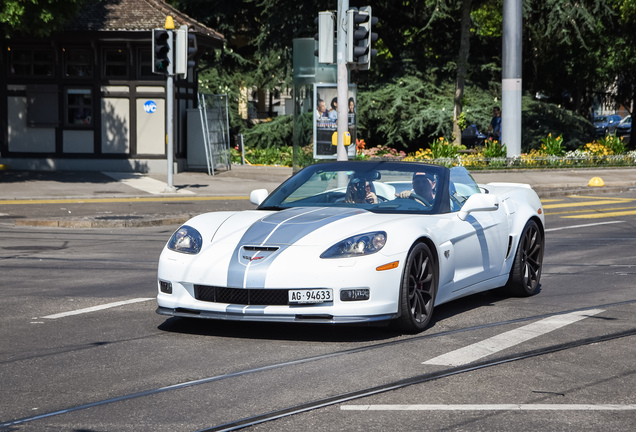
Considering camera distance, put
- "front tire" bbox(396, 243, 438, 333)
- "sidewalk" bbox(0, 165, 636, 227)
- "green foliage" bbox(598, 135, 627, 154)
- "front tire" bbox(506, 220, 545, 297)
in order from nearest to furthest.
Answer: "front tire" bbox(396, 243, 438, 333) → "front tire" bbox(506, 220, 545, 297) → "sidewalk" bbox(0, 165, 636, 227) → "green foliage" bbox(598, 135, 627, 154)

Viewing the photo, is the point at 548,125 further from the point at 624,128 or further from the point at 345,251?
the point at 345,251

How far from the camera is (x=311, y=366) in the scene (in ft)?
19.9

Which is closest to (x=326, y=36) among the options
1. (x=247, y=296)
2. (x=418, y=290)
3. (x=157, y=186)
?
(x=157, y=186)

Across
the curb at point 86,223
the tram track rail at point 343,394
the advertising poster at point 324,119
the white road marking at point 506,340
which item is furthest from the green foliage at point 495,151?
the tram track rail at point 343,394

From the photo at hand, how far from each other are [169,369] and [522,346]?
2381 mm

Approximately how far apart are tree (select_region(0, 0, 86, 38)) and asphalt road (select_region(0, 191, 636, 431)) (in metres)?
12.6

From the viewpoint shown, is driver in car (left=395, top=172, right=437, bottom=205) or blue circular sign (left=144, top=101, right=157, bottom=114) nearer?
driver in car (left=395, top=172, right=437, bottom=205)

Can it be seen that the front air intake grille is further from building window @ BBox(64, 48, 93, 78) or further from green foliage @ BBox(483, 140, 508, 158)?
green foliage @ BBox(483, 140, 508, 158)

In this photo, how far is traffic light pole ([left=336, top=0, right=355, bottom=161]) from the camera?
59.5ft

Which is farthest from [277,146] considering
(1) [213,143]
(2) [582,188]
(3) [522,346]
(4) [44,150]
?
(3) [522,346]

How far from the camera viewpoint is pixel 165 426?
471 centimetres

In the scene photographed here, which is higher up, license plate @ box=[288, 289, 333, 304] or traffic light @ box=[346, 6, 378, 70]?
traffic light @ box=[346, 6, 378, 70]

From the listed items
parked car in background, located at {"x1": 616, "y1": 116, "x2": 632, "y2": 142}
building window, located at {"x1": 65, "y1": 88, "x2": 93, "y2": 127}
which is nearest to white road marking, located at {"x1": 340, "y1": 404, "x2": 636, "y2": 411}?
building window, located at {"x1": 65, "y1": 88, "x2": 93, "y2": 127}

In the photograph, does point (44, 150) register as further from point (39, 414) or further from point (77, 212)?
point (39, 414)
